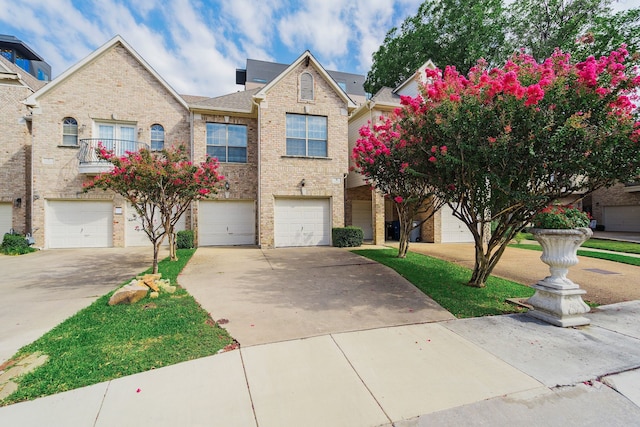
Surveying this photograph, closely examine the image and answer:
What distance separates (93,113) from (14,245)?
6.05 metres

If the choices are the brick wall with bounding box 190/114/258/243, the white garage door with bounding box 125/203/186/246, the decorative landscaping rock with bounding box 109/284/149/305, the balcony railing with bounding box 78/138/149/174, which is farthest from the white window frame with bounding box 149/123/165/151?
the decorative landscaping rock with bounding box 109/284/149/305

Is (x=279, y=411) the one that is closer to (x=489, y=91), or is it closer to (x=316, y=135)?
(x=489, y=91)

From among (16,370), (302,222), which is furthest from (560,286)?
(302,222)

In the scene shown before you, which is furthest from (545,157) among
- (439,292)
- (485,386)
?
(485,386)

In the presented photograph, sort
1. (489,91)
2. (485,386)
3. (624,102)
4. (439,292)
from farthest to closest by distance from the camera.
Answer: (439,292), (489,91), (624,102), (485,386)

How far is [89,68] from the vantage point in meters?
12.7


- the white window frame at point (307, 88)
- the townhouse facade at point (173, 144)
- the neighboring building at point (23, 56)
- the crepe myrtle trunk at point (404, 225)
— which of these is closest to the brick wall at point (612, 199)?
the crepe myrtle trunk at point (404, 225)

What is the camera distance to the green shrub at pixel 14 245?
11.2 meters

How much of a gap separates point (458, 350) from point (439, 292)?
2413 millimetres

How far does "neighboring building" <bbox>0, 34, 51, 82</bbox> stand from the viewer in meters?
27.2

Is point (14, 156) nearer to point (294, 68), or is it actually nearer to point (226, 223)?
point (226, 223)

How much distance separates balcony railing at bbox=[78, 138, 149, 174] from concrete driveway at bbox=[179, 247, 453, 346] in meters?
7.03

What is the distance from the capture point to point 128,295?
516 cm

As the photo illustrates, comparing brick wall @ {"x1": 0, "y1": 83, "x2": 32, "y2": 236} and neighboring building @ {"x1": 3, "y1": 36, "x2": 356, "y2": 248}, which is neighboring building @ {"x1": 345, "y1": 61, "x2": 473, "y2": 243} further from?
brick wall @ {"x1": 0, "y1": 83, "x2": 32, "y2": 236}
